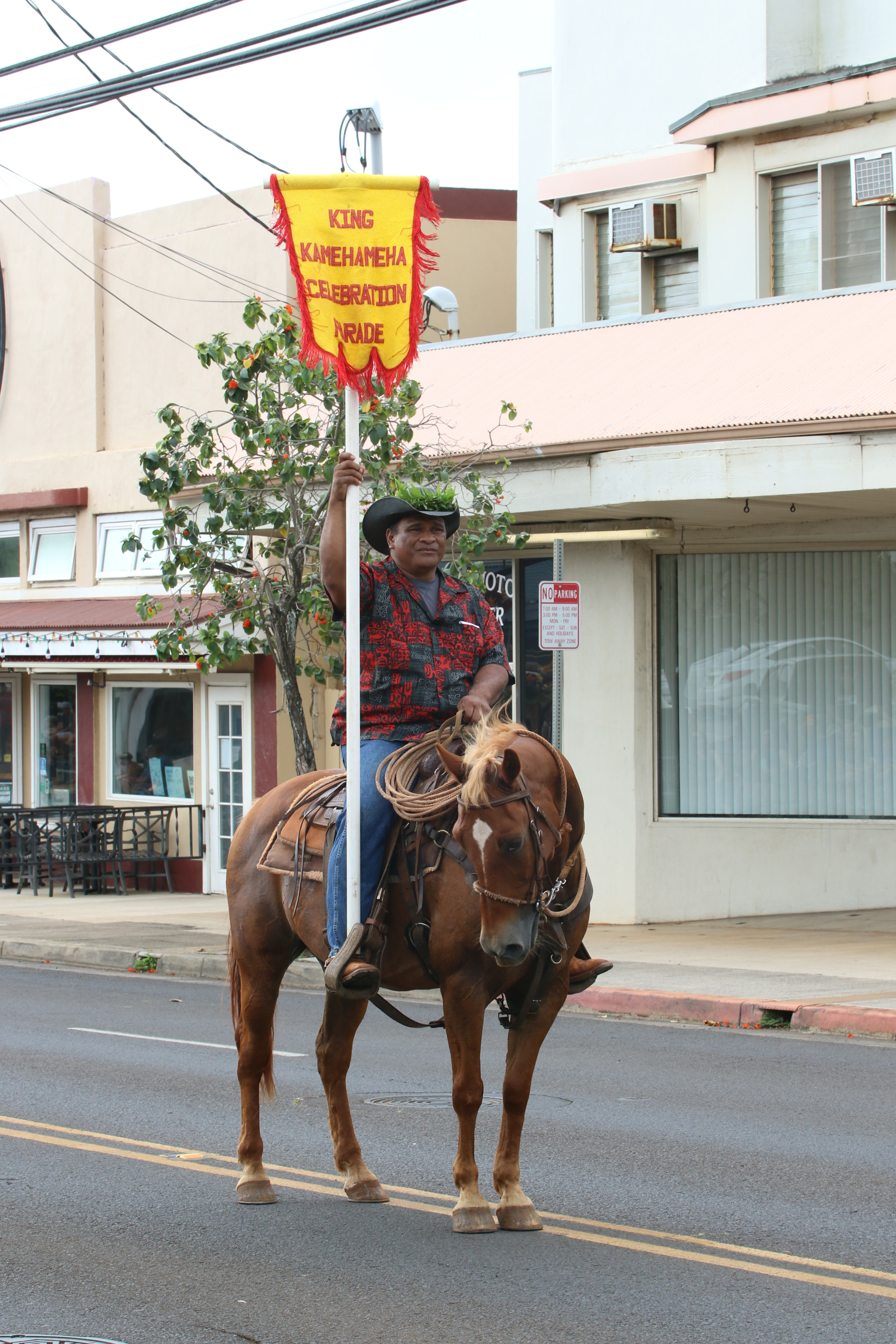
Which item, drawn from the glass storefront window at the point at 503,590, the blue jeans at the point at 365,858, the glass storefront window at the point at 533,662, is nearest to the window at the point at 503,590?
the glass storefront window at the point at 503,590

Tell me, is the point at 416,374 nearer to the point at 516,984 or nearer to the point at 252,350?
the point at 252,350

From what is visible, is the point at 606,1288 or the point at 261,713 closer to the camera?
the point at 606,1288

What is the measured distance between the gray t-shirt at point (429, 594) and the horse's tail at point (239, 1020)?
1641 millimetres

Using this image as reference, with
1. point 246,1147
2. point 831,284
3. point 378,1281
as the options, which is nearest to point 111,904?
point 831,284

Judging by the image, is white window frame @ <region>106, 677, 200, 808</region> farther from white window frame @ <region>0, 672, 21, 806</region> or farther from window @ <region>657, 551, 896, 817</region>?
window @ <region>657, 551, 896, 817</region>

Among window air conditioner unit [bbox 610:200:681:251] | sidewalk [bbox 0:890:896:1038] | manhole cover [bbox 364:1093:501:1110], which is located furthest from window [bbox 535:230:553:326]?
manhole cover [bbox 364:1093:501:1110]

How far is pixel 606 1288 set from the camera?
518 centimetres

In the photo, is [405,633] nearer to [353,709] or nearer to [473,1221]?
[353,709]

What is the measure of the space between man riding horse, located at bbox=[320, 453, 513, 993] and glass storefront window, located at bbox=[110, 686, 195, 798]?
1564 cm

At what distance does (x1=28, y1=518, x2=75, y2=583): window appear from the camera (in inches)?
912

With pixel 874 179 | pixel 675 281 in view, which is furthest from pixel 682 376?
pixel 675 281

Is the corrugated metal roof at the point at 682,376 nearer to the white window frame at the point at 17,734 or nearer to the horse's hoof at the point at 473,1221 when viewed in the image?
the horse's hoof at the point at 473,1221

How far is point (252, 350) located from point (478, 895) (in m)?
9.37

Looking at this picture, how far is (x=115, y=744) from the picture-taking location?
22.7 meters
